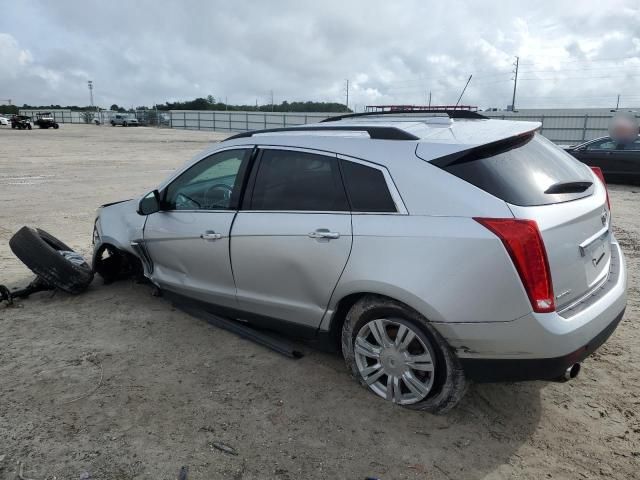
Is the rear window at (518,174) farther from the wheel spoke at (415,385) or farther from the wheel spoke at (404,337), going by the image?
the wheel spoke at (415,385)

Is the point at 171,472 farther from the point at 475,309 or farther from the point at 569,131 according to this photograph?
the point at 569,131

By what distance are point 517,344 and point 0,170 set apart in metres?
16.6

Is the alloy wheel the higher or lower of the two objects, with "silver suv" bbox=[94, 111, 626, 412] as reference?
lower

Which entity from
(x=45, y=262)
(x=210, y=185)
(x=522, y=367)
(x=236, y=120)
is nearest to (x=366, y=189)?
(x=522, y=367)

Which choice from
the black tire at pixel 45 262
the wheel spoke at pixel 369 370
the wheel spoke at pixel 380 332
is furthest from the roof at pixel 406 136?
the black tire at pixel 45 262

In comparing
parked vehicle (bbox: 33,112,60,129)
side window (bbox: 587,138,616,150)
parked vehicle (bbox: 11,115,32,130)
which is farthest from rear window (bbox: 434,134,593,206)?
parked vehicle (bbox: 33,112,60,129)

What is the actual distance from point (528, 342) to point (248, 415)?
1.63 metres

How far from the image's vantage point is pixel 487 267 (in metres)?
2.53

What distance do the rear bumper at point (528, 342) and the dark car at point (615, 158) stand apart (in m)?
11.3

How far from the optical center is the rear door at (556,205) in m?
2.60

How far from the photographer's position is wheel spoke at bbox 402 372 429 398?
2943 millimetres

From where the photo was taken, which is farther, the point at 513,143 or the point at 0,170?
the point at 0,170

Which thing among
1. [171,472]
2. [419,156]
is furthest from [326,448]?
[419,156]

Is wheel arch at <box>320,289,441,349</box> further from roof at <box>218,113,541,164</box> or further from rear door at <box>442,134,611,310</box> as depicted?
roof at <box>218,113,541,164</box>
